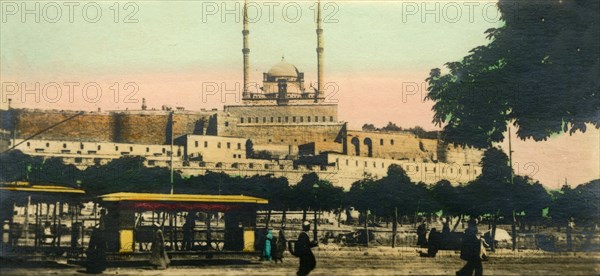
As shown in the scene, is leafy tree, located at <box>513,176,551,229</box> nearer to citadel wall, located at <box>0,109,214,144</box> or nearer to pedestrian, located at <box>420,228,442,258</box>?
pedestrian, located at <box>420,228,442,258</box>

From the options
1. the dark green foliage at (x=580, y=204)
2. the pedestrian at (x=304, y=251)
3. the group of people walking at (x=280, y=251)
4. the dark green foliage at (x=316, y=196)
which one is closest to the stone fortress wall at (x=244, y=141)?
the dark green foliage at (x=316, y=196)

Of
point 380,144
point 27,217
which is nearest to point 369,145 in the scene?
point 380,144

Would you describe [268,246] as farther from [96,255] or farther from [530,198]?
[530,198]

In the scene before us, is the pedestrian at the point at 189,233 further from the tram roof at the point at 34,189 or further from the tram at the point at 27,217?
the tram roof at the point at 34,189

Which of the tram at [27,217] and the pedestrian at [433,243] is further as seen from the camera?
the pedestrian at [433,243]

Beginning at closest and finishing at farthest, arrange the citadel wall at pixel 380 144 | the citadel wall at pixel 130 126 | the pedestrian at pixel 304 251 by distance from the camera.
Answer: the pedestrian at pixel 304 251, the citadel wall at pixel 130 126, the citadel wall at pixel 380 144

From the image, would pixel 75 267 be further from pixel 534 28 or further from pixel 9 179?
pixel 534 28

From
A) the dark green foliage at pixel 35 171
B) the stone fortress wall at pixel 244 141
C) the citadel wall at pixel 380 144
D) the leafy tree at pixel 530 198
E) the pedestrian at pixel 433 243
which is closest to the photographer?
the dark green foliage at pixel 35 171
